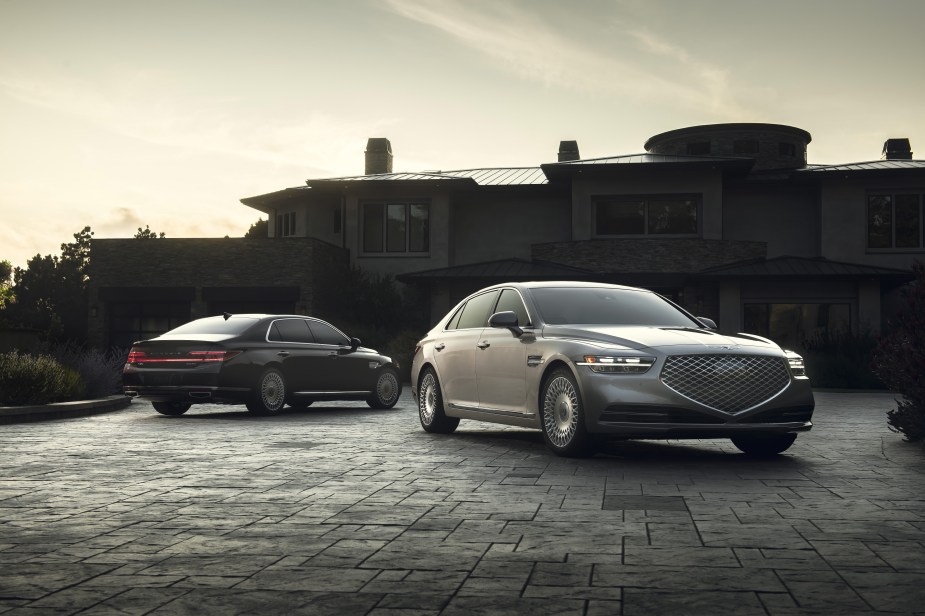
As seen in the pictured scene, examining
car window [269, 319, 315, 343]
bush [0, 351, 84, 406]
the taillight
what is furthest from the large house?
the taillight

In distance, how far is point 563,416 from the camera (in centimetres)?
1012

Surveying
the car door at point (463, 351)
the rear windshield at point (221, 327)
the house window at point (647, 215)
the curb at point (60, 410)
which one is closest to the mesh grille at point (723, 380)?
the car door at point (463, 351)

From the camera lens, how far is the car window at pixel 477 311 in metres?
12.3

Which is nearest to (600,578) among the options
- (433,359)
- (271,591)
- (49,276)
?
(271,591)

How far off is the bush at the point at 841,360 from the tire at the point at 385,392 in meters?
12.3

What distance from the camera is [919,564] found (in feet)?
17.3

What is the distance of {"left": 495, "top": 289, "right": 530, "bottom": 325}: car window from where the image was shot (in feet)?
37.3

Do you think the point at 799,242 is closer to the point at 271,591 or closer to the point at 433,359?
the point at 433,359

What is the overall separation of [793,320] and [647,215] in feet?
18.4

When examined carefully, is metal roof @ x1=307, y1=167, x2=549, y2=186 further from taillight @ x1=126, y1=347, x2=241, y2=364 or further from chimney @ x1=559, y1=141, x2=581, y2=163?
taillight @ x1=126, y1=347, x2=241, y2=364

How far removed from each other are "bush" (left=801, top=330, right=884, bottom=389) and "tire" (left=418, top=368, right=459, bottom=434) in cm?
1530

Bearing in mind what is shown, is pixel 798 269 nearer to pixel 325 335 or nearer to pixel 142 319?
pixel 325 335

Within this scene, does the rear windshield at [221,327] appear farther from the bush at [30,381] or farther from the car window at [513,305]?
the car window at [513,305]

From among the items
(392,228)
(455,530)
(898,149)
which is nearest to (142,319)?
(392,228)
